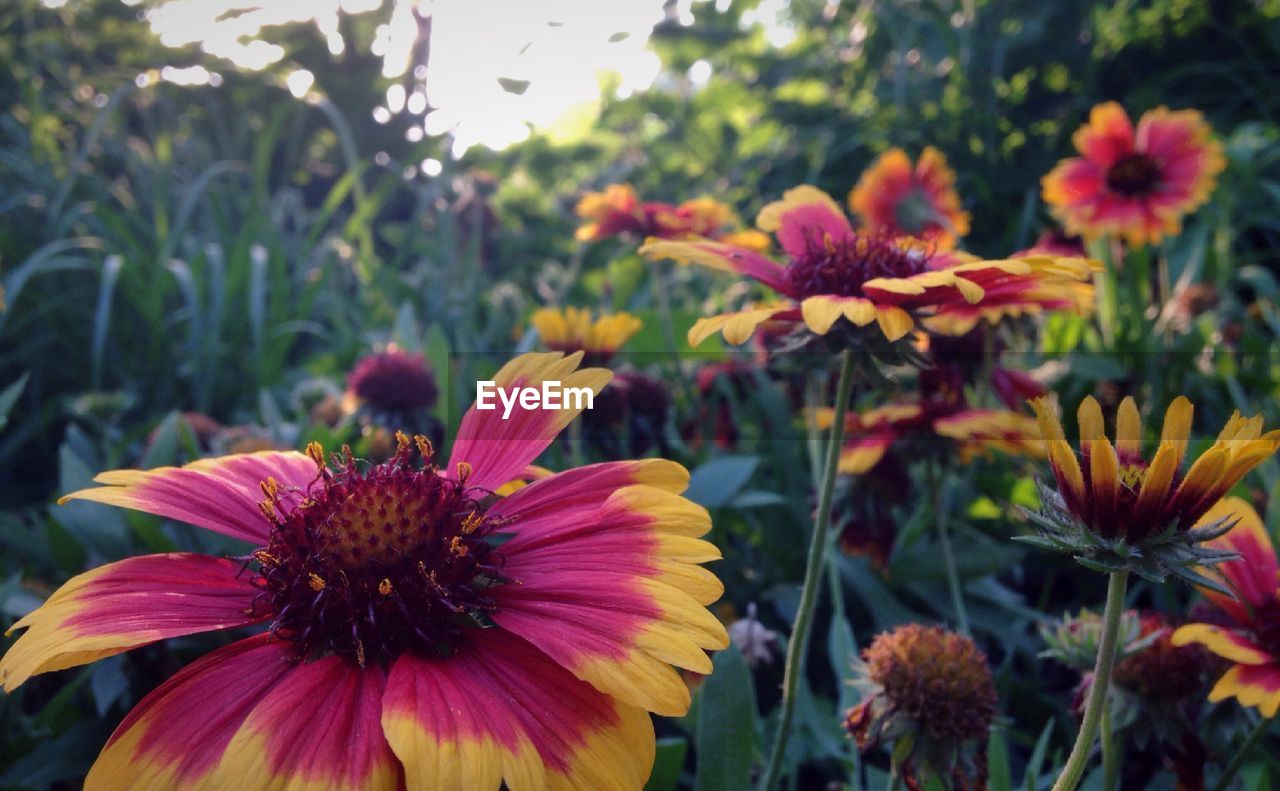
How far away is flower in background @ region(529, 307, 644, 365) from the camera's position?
1.06 metres

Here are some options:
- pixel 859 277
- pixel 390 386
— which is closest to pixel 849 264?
pixel 859 277

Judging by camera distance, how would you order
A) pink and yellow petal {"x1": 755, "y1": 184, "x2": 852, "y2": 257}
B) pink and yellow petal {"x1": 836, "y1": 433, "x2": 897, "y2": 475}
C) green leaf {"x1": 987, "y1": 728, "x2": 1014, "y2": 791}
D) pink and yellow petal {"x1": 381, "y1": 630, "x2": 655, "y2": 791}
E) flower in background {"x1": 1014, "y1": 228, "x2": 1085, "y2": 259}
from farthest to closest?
flower in background {"x1": 1014, "y1": 228, "x2": 1085, "y2": 259}, pink and yellow petal {"x1": 836, "y1": 433, "x2": 897, "y2": 475}, pink and yellow petal {"x1": 755, "y1": 184, "x2": 852, "y2": 257}, green leaf {"x1": 987, "y1": 728, "x2": 1014, "y2": 791}, pink and yellow petal {"x1": 381, "y1": 630, "x2": 655, "y2": 791}

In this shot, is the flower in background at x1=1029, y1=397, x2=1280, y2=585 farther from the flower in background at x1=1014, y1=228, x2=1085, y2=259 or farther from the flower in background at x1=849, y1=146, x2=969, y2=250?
the flower in background at x1=1014, y1=228, x2=1085, y2=259

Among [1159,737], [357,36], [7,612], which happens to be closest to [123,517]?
[7,612]

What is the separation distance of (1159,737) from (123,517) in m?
0.88

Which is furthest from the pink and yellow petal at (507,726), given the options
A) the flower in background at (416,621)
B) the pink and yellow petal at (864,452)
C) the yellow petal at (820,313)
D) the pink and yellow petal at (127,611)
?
the pink and yellow petal at (864,452)

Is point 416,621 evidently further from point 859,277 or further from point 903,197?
point 903,197

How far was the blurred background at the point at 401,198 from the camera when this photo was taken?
0.99m

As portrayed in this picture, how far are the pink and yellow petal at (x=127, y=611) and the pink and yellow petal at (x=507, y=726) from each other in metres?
0.11

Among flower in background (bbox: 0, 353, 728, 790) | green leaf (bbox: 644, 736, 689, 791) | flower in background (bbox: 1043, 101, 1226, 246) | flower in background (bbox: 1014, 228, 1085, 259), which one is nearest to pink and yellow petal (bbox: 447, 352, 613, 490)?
flower in background (bbox: 0, 353, 728, 790)

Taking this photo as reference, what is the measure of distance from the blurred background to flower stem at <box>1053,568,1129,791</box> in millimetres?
457

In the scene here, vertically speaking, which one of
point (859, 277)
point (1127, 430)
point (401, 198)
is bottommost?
point (1127, 430)

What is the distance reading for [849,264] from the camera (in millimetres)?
613

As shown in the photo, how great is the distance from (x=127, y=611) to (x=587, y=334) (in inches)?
28.9
